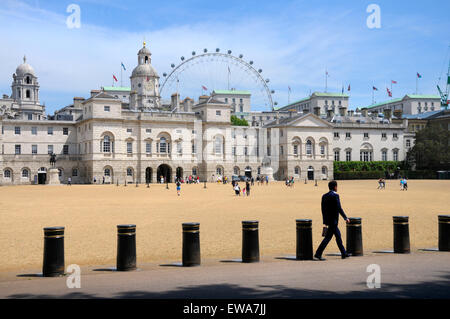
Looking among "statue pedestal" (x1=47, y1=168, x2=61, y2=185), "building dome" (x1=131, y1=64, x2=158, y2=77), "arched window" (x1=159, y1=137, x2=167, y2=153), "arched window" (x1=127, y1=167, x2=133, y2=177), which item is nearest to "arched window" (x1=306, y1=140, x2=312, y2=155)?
"arched window" (x1=159, y1=137, x2=167, y2=153)

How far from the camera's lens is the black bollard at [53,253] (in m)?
10.9

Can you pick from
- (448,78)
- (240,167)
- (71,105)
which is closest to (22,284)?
(240,167)

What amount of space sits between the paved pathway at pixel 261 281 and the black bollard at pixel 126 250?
1.01 feet

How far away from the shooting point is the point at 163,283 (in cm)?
972

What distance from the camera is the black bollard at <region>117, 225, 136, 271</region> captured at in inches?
446

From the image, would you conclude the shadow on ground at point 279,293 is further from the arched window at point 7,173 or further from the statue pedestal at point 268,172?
the statue pedestal at point 268,172

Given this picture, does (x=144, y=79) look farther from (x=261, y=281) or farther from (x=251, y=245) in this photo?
(x=261, y=281)

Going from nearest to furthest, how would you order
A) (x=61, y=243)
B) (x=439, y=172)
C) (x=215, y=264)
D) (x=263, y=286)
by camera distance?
(x=263, y=286) → (x=61, y=243) → (x=215, y=264) → (x=439, y=172)

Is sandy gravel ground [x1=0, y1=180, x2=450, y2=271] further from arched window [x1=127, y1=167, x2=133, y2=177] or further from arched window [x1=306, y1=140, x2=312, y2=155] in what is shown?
arched window [x1=306, y1=140, x2=312, y2=155]

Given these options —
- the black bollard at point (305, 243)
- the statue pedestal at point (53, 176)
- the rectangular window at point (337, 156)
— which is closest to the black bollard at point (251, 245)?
the black bollard at point (305, 243)

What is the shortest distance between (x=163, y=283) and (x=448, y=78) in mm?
118632

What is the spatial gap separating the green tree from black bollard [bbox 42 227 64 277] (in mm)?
89598

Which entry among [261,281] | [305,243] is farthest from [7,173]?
[261,281]

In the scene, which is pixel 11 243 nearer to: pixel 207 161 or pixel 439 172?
pixel 207 161
